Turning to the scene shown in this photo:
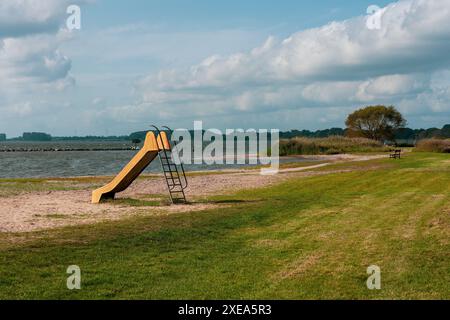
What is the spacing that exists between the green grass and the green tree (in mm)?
103696

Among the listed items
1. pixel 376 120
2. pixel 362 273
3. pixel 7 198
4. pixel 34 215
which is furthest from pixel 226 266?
pixel 376 120

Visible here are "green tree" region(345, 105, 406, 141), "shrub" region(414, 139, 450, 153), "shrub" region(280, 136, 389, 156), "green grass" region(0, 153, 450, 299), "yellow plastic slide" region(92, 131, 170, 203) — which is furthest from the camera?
"green tree" region(345, 105, 406, 141)

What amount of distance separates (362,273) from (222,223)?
6985 mm

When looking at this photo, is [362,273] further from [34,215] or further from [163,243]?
[34,215]

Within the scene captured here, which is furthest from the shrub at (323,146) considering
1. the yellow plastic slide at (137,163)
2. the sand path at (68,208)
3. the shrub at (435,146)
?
the yellow plastic slide at (137,163)

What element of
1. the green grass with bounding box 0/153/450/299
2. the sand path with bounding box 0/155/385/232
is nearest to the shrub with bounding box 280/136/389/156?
the sand path with bounding box 0/155/385/232

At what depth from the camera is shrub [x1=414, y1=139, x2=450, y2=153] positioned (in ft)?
234

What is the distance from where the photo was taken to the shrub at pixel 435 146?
7124cm

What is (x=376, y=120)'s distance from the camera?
11944cm

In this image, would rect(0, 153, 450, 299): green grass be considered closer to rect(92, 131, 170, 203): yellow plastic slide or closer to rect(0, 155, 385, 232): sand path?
rect(0, 155, 385, 232): sand path

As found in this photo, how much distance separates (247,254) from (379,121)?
113586 millimetres

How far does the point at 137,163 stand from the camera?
74.9 feet
